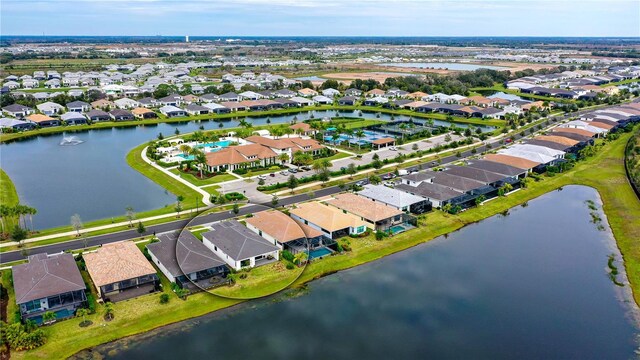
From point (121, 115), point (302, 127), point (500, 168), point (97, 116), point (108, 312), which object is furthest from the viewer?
point (121, 115)

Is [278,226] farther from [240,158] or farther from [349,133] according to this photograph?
[349,133]

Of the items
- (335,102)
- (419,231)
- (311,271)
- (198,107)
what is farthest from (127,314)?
(335,102)

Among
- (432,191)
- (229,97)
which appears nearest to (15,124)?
(229,97)


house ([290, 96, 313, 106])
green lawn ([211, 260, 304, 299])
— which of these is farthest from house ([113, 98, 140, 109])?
green lawn ([211, 260, 304, 299])

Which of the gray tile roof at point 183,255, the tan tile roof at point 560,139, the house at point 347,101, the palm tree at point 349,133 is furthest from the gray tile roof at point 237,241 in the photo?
the house at point 347,101

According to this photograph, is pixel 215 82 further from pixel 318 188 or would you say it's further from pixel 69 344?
pixel 69 344

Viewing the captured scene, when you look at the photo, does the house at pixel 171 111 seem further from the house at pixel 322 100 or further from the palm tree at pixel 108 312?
the palm tree at pixel 108 312

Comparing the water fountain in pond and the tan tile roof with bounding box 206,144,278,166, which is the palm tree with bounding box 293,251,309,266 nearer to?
the tan tile roof with bounding box 206,144,278,166
